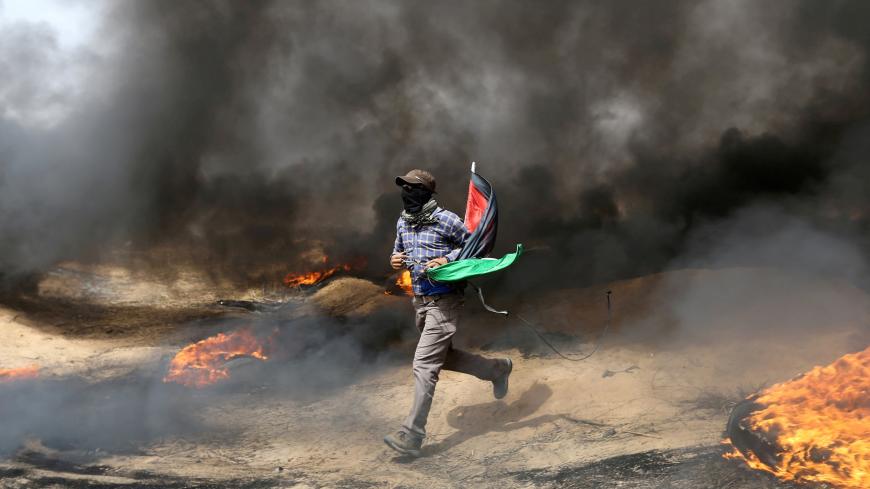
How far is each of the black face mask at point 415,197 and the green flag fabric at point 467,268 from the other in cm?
42

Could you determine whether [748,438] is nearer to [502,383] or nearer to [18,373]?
[502,383]

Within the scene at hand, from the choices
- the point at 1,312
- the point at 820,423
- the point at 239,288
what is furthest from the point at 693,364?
the point at 1,312

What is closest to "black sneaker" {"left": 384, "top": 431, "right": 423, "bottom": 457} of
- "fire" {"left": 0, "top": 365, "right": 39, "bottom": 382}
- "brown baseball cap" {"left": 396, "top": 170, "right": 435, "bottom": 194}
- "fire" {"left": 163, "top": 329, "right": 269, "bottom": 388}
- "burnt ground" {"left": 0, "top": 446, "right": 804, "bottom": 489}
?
"burnt ground" {"left": 0, "top": 446, "right": 804, "bottom": 489}

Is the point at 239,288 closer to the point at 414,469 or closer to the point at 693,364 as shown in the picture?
the point at 414,469

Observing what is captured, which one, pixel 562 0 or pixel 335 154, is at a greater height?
pixel 562 0

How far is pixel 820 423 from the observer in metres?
3.49

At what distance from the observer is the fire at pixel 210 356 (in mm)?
5875

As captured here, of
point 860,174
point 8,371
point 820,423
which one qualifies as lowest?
point 820,423

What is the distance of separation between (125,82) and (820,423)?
907 centimetres

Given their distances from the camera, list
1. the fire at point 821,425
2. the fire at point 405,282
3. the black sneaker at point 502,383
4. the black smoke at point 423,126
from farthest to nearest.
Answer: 1. the fire at point 405,282
2. the black smoke at point 423,126
3. the black sneaker at point 502,383
4. the fire at point 821,425

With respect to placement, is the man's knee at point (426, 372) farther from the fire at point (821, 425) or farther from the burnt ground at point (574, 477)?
the fire at point (821, 425)

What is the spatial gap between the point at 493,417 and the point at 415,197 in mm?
1675

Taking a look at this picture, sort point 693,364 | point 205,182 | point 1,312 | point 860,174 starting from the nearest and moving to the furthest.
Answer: point 693,364 → point 860,174 → point 1,312 → point 205,182

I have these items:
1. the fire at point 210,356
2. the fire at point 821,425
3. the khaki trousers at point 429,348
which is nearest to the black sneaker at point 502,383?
the khaki trousers at point 429,348
